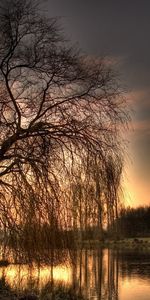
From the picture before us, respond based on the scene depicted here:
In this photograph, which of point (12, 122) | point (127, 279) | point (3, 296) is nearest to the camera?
point (12, 122)

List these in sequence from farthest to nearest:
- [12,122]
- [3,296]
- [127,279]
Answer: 1. [127,279]
2. [3,296]
3. [12,122]

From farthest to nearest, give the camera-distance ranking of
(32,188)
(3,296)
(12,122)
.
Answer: (3,296) < (12,122) < (32,188)

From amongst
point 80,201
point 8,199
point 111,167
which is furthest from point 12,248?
point 111,167

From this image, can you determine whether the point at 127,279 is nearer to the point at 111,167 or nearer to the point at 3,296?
the point at 3,296

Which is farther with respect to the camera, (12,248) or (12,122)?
(12,122)

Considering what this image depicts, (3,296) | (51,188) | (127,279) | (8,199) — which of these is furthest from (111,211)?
(127,279)

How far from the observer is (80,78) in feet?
29.3

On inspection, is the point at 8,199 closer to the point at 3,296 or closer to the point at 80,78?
the point at 80,78

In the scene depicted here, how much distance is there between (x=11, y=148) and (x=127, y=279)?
18.6 m

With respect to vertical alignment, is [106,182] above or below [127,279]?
above

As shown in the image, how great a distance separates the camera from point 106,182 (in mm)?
8234

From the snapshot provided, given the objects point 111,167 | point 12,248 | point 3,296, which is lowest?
point 3,296

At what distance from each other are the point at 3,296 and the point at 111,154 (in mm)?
5846

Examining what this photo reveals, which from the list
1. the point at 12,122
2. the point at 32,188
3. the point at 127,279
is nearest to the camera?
the point at 32,188
